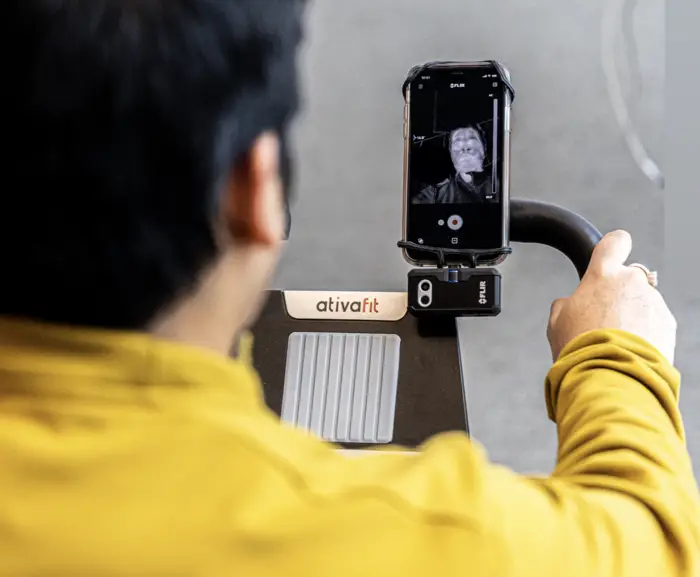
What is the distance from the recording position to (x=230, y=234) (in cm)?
35

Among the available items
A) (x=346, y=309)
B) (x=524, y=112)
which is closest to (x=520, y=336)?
(x=524, y=112)

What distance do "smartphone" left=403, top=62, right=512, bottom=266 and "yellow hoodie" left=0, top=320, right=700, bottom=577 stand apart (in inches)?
16.1

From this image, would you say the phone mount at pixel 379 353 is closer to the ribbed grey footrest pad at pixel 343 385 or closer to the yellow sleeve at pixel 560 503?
the ribbed grey footrest pad at pixel 343 385

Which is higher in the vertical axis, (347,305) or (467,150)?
(467,150)

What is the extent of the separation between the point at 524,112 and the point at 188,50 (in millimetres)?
1075

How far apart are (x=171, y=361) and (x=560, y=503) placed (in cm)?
20

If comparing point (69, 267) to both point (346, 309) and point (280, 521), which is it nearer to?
point (280, 521)

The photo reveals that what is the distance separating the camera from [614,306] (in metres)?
0.57

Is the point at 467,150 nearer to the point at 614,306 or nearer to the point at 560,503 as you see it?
the point at 614,306

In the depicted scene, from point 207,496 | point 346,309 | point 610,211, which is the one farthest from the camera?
point 610,211

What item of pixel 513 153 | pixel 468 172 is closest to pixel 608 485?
pixel 468 172

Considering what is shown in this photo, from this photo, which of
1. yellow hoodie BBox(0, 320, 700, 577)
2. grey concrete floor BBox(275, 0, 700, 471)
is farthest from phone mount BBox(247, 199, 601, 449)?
grey concrete floor BBox(275, 0, 700, 471)

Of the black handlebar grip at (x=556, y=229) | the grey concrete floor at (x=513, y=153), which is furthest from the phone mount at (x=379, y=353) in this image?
the grey concrete floor at (x=513, y=153)

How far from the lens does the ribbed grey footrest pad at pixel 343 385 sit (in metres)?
0.78
